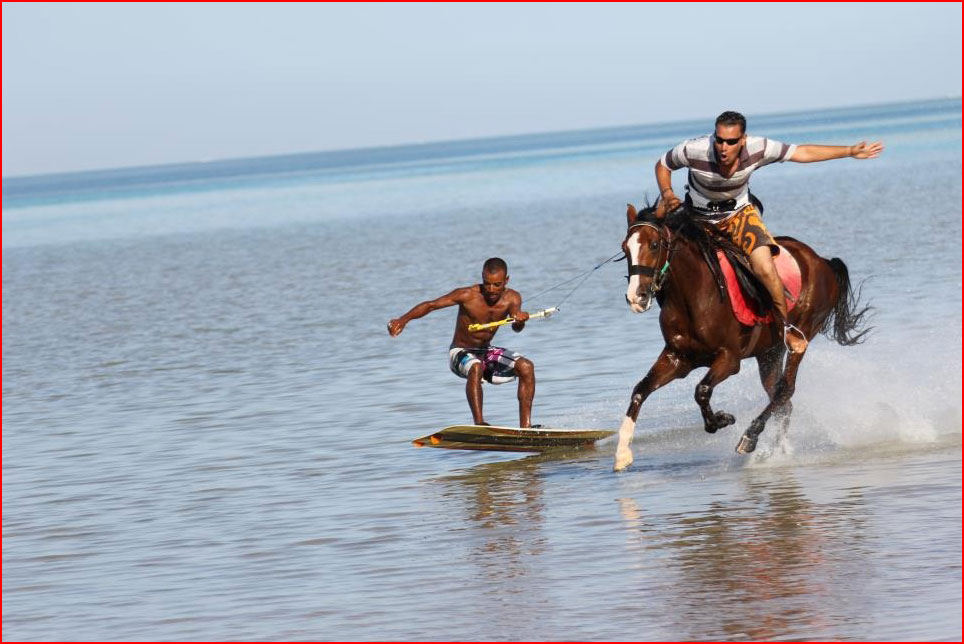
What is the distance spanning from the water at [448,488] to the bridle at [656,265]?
1.32 metres

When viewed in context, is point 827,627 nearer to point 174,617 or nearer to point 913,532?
point 913,532

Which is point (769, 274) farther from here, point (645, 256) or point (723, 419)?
point (645, 256)

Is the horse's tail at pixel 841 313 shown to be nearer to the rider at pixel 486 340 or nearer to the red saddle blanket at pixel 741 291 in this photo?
the red saddle blanket at pixel 741 291

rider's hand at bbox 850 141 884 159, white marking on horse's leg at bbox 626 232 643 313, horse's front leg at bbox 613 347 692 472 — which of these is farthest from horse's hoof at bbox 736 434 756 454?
rider's hand at bbox 850 141 884 159

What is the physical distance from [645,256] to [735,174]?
1030 mm

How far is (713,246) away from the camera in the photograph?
1060 cm

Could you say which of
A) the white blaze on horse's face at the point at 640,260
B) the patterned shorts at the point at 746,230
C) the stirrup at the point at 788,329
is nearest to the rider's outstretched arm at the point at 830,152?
the patterned shorts at the point at 746,230

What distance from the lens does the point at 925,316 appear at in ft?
57.0

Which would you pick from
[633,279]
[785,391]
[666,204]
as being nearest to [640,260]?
[633,279]

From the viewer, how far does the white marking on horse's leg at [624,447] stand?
10.6 meters

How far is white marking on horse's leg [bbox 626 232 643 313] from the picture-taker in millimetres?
9666

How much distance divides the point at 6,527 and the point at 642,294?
4464 millimetres

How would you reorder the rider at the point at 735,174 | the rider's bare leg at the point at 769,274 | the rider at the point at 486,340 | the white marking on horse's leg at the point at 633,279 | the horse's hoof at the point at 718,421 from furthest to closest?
the rider at the point at 486,340 < the horse's hoof at the point at 718,421 < the rider's bare leg at the point at 769,274 < the rider at the point at 735,174 < the white marking on horse's leg at the point at 633,279

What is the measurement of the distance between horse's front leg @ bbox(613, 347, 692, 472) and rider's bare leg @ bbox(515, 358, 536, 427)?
1679mm
